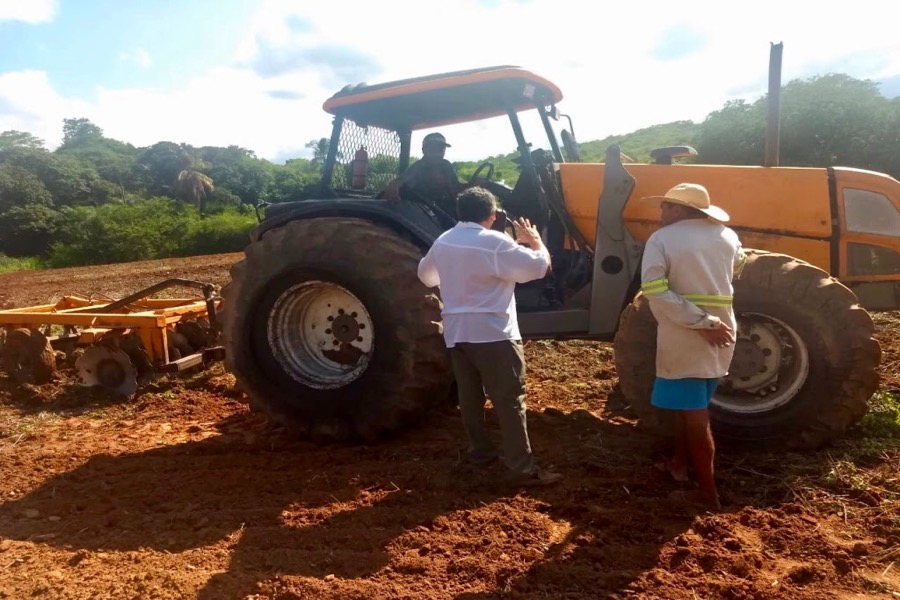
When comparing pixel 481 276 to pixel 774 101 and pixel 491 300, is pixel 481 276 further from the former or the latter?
pixel 774 101

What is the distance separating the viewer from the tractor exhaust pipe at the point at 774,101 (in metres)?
4.59

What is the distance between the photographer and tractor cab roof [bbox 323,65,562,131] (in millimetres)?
4852

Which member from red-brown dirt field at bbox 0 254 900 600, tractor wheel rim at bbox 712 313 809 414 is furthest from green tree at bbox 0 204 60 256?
tractor wheel rim at bbox 712 313 809 414

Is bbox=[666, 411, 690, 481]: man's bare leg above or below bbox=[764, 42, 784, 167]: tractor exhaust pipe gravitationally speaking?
below

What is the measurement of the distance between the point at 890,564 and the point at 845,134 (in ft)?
83.4

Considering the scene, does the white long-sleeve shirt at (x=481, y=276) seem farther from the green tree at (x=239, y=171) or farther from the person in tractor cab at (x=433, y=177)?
the green tree at (x=239, y=171)

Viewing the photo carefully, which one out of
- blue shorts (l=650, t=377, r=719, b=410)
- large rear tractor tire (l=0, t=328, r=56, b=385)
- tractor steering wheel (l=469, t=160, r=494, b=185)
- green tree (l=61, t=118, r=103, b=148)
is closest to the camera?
blue shorts (l=650, t=377, r=719, b=410)

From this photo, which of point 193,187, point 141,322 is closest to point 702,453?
point 141,322

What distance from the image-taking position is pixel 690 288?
11.2ft

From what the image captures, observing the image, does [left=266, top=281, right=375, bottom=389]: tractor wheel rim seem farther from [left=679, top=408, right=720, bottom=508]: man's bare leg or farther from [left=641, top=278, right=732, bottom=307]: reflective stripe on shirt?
[left=679, top=408, right=720, bottom=508]: man's bare leg

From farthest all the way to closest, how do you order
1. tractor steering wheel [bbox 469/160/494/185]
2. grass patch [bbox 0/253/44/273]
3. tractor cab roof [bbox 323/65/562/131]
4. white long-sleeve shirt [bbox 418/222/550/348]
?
grass patch [bbox 0/253/44/273] < tractor steering wheel [bbox 469/160/494/185] < tractor cab roof [bbox 323/65/562/131] < white long-sleeve shirt [bbox 418/222/550/348]

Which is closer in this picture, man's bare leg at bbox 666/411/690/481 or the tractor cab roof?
man's bare leg at bbox 666/411/690/481

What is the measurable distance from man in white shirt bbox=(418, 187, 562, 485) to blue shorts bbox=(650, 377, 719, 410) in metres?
0.72

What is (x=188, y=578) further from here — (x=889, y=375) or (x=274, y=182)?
(x=274, y=182)
